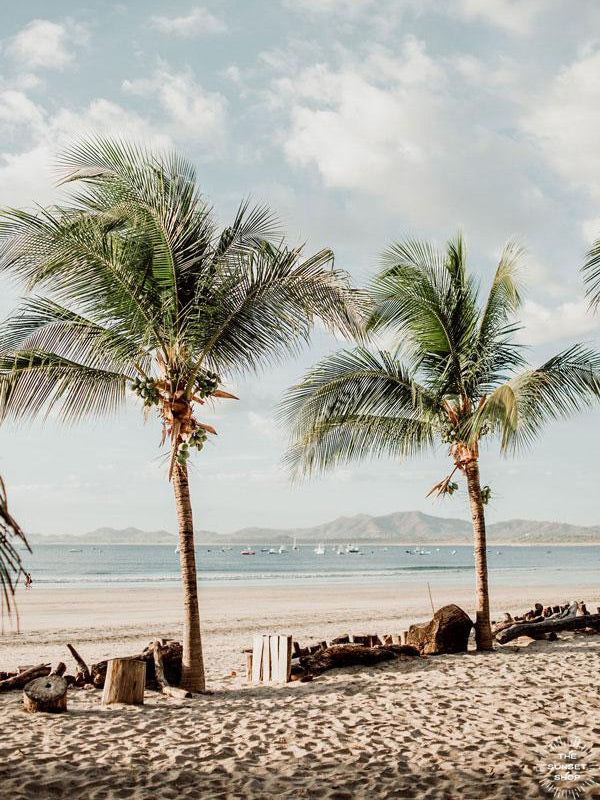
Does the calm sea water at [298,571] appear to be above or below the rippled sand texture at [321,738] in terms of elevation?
below

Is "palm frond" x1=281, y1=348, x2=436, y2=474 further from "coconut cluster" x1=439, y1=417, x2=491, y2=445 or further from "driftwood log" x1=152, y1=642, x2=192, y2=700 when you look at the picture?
"driftwood log" x1=152, y1=642, x2=192, y2=700

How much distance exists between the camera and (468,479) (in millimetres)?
11172

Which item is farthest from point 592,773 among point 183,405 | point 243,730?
point 183,405

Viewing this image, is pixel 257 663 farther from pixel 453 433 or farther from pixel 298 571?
pixel 298 571

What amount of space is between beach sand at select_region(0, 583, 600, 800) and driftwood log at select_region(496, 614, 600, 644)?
326mm

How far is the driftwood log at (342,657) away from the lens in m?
9.38

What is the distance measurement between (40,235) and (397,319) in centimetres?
564

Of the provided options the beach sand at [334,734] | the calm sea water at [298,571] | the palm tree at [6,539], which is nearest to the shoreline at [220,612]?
the beach sand at [334,734]

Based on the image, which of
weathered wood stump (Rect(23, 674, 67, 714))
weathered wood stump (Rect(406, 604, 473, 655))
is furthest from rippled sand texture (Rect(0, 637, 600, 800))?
weathered wood stump (Rect(406, 604, 473, 655))

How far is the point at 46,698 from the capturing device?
7.35 metres

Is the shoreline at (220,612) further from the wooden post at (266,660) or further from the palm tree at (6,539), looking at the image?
the palm tree at (6,539)

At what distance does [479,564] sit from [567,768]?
18.1ft

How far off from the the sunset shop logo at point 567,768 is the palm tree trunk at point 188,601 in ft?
13.7

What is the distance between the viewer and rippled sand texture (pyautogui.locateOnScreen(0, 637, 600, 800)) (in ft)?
17.4
